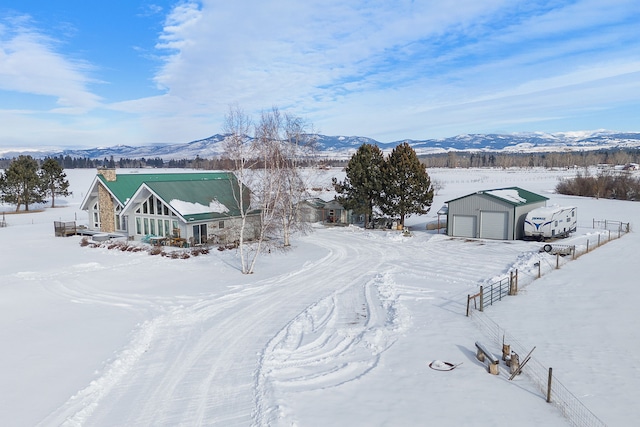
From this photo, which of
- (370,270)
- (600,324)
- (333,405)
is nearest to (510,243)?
(370,270)

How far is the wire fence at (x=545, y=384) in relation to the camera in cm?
923

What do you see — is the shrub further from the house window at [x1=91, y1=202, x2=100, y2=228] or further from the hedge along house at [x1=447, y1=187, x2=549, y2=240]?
the hedge along house at [x1=447, y1=187, x2=549, y2=240]

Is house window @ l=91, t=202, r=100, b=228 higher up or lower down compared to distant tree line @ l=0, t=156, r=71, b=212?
lower down

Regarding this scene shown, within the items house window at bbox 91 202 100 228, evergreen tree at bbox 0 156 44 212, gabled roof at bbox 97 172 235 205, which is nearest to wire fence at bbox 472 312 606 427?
gabled roof at bbox 97 172 235 205

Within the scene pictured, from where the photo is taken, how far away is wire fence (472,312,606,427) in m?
9.23

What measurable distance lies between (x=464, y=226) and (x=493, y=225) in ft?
6.35

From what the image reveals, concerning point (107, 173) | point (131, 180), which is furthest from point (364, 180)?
point (107, 173)

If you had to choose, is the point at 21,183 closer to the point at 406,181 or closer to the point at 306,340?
the point at 406,181

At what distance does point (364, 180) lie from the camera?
116ft

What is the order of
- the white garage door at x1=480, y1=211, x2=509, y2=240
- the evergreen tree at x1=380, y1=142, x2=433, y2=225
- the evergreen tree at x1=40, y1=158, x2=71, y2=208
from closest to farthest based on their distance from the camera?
the white garage door at x1=480, y1=211, x2=509, y2=240 < the evergreen tree at x1=380, y1=142, x2=433, y2=225 < the evergreen tree at x1=40, y1=158, x2=71, y2=208

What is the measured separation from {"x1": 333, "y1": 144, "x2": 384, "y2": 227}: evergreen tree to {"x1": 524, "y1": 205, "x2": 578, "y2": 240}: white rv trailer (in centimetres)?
1076

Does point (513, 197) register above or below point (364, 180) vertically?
below

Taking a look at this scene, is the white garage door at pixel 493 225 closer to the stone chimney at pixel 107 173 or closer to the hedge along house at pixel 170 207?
the hedge along house at pixel 170 207

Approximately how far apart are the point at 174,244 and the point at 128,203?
219 inches
